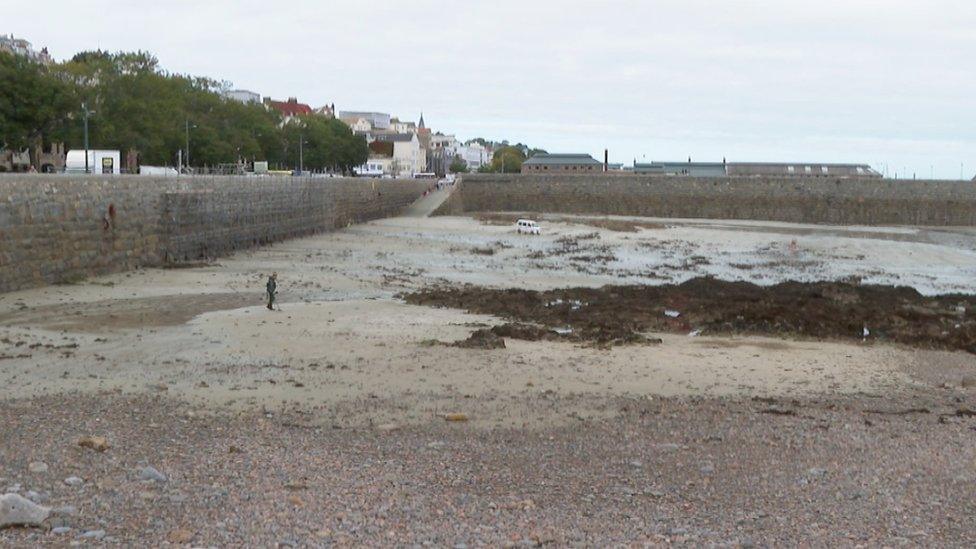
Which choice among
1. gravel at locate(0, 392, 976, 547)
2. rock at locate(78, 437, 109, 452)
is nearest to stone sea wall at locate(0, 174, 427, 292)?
gravel at locate(0, 392, 976, 547)

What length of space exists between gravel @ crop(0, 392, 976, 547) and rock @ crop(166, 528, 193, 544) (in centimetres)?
2

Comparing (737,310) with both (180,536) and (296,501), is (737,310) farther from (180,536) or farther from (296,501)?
(180,536)

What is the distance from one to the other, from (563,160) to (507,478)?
160 meters

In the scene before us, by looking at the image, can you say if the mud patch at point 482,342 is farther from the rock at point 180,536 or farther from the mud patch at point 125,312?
the rock at point 180,536

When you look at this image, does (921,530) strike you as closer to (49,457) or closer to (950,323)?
(49,457)

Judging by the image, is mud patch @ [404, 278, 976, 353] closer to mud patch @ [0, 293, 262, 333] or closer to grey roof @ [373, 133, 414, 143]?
mud patch @ [0, 293, 262, 333]

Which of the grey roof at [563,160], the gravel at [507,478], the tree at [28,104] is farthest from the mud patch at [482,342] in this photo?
the grey roof at [563,160]

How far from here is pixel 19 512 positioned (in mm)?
8250

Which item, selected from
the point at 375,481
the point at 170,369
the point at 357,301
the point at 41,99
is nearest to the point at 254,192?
the point at 41,99

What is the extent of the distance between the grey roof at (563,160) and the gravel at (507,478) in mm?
153091

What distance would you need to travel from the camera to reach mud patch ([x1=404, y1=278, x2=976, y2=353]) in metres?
21.1

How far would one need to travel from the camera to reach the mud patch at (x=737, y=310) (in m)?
21.1

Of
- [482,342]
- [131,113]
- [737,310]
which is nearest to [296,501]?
[482,342]

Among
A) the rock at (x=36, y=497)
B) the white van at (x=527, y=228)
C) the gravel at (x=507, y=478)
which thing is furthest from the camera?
the white van at (x=527, y=228)
